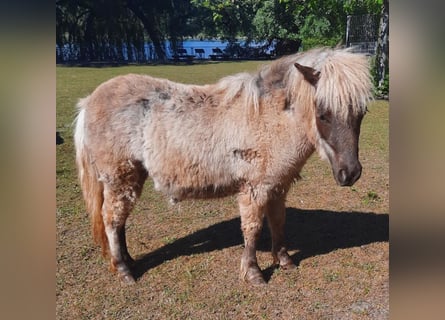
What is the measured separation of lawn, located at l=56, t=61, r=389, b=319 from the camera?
3131 millimetres

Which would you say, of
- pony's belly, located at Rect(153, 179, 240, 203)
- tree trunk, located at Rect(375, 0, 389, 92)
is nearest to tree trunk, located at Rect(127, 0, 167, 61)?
pony's belly, located at Rect(153, 179, 240, 203)

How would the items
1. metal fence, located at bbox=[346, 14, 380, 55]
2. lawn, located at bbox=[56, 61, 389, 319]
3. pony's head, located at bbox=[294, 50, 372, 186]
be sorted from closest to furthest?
pony's head, located at bbox=[294, 50, 372, 186]
lawn, located at bbox=[56, 61, 389, 319]
metal fence, located at bbox=[346, 14, 380, 55]

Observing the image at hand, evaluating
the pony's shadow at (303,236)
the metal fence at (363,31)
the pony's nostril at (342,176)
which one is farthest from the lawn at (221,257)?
the metal fence at (363,31)

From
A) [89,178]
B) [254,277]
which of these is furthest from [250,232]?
[89,178]

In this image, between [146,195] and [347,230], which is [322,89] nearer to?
[347,230]

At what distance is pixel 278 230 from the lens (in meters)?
3.69

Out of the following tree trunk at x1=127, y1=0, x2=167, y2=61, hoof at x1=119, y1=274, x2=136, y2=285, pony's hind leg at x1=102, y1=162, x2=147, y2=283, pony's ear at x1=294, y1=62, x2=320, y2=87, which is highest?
tree trunk at x1=127, y1=0, x2=167, y2=61

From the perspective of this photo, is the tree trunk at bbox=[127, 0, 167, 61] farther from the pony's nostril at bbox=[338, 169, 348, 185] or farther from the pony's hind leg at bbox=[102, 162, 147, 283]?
the pony's nostril at bbox=[338, 169, 348, 185]

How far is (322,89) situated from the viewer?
286cm

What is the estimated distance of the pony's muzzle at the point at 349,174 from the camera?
2.80 meters

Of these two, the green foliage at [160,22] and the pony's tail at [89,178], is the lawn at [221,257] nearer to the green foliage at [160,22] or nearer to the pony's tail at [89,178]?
the pony's tail at [89,178]

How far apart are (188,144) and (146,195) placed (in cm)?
221

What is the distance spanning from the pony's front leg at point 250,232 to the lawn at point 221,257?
10 centimetres
